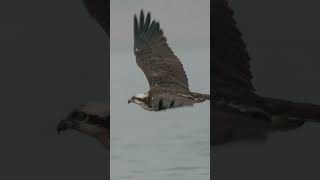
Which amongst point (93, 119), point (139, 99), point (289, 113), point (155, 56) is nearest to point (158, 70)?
point (155, 56)

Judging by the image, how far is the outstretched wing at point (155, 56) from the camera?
6.77 m

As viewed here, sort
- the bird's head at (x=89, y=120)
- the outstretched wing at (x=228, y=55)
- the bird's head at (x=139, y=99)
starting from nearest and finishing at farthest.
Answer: the bird's head at (x=139, y=99) < the bird's head at (x=89, y=120) < the outstretched wing at (x=228, y=55)

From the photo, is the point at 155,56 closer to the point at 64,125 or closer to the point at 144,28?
the point at 144,28

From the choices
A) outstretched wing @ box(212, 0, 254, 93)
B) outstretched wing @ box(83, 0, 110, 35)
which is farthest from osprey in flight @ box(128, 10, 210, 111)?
outstretched wing @ box(212, 0, 254, 93)

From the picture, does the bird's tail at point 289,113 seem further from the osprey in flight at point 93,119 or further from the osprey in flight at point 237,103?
the osprey in flight at point 93,119

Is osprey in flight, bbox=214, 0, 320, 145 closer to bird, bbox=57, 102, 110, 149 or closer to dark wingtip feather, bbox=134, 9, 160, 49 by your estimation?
dark wingtip feather, bbox=134, 9, 160, 49

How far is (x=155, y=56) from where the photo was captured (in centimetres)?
688

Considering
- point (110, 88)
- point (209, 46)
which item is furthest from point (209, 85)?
point (110, 88)

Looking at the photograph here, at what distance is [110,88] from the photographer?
6633 millimetres

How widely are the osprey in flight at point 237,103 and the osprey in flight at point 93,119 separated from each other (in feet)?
2.92

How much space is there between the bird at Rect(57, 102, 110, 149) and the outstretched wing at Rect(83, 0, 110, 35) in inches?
25.1

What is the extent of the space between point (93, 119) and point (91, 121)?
0.02 meters

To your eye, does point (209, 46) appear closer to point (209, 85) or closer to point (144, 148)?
point (209, 85)

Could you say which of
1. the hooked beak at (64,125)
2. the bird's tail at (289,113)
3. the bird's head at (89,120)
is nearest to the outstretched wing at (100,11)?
the bird's head at (89,120)
